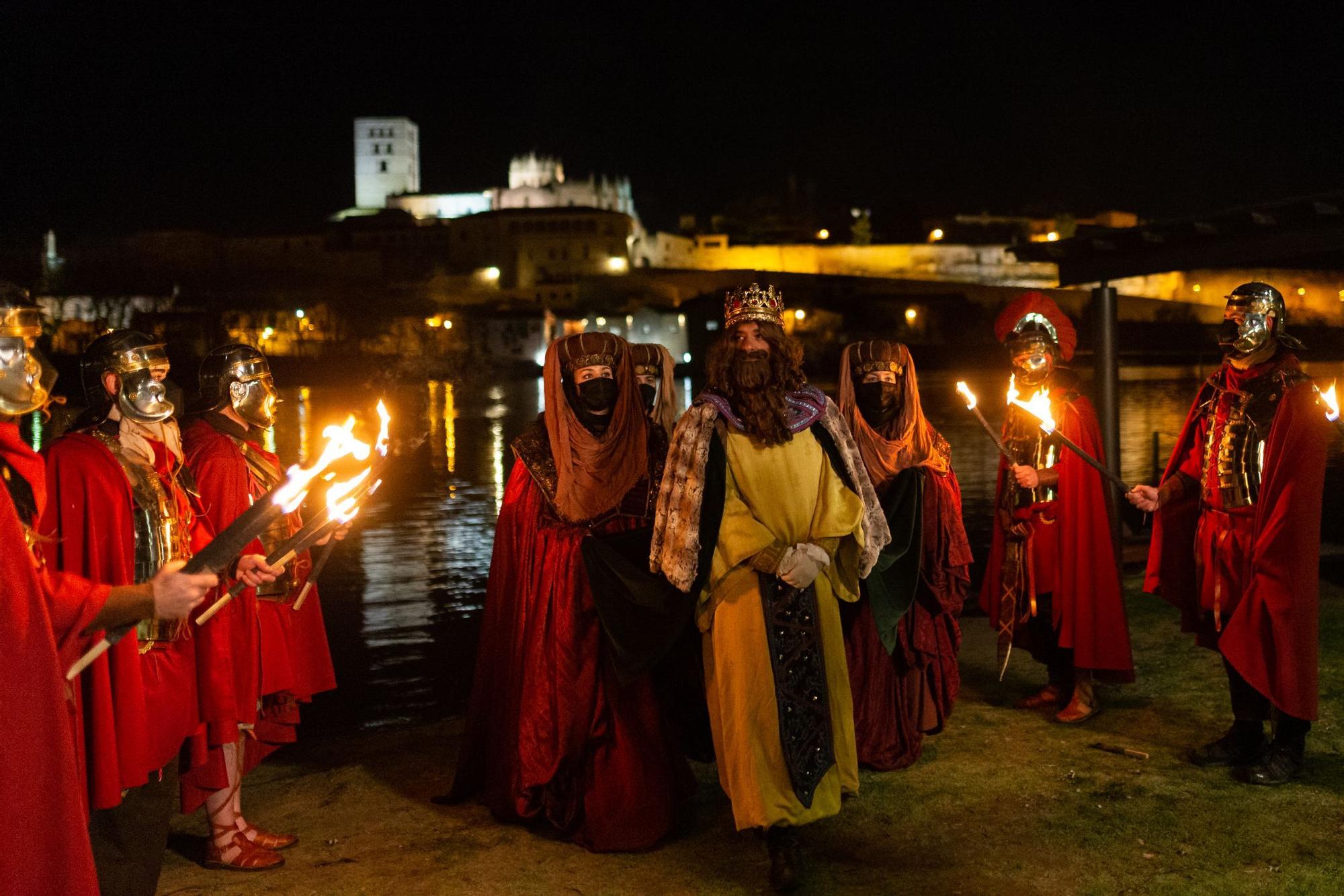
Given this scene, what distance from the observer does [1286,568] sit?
4797mm

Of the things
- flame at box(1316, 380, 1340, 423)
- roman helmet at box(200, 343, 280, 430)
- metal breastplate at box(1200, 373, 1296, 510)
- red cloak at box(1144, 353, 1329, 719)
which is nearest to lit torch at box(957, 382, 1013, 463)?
metal breastplate at box(1200, 373, 1296, 510)

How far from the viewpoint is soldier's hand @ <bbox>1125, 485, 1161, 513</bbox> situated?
522 centimetres

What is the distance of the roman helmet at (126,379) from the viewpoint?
12.0 feet

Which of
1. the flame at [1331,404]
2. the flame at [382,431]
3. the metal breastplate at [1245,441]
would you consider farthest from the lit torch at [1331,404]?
the flame at [382,431]

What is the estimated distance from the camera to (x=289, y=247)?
3413 inches

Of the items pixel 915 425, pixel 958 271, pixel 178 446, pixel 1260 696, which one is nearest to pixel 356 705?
pixel 178 446

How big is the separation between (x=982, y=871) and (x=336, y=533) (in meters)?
2.71

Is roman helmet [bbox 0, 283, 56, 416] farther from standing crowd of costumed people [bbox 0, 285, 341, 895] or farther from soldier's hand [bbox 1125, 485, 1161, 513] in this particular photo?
soldier's hand [bbox 1125, 485, 1161, 513]

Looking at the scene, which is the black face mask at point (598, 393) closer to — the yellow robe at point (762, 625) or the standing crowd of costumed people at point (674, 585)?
the standing crowd of costumed people at point (674, 585)

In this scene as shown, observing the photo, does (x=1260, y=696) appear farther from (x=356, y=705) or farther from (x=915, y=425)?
(x=356, y=705)

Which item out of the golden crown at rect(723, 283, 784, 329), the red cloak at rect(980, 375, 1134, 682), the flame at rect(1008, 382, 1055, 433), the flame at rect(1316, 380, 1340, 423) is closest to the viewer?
the golden crown at rect(723, 283, 784, 329)

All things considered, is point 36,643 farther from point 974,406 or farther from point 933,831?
point 974,406

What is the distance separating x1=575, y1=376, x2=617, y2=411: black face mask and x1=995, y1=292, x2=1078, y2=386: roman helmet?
7.79ft

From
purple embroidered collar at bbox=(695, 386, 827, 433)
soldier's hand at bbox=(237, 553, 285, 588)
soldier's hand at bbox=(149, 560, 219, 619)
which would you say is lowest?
soldier's hand at bbox=(237, 553, 285, 588)
